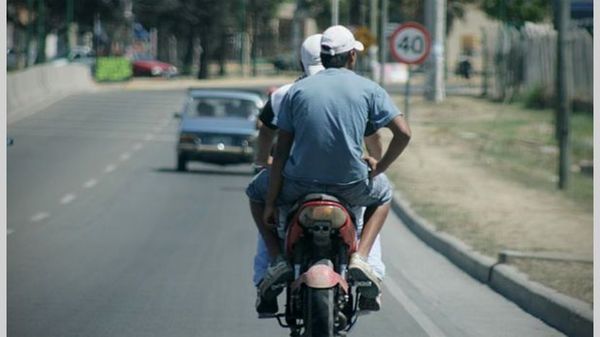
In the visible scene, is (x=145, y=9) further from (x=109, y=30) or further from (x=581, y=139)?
(x=581, y=139)

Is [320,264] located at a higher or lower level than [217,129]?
higher

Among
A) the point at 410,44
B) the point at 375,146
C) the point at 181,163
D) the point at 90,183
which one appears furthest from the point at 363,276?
the point at 181,163

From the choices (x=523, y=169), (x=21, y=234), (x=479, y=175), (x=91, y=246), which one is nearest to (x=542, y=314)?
(x=91, y=246)

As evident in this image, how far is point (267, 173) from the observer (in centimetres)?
895

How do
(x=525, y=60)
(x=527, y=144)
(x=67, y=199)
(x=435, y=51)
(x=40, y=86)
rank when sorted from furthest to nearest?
1. (x=40, y=86)
2. (x=525, y=60)
3. (x=435, y=51)
4. (x=527, y=144)
5. (x=67, y=199)

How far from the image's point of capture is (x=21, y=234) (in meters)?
18.8

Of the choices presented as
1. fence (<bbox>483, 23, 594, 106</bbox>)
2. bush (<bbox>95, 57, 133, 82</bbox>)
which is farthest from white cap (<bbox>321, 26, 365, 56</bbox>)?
bush (<bbox>95, 57, 133, 82</bbox>)

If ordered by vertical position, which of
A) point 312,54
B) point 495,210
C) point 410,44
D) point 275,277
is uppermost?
point 312,54

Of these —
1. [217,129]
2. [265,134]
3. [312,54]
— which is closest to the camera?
[265,134]

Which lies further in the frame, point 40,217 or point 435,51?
point 435,51

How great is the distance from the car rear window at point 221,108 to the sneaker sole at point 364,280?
2229 centimetres

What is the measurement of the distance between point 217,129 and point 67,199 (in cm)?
639

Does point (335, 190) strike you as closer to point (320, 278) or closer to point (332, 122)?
point (332, 122)

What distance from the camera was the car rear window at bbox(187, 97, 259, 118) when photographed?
31109 millimetres
